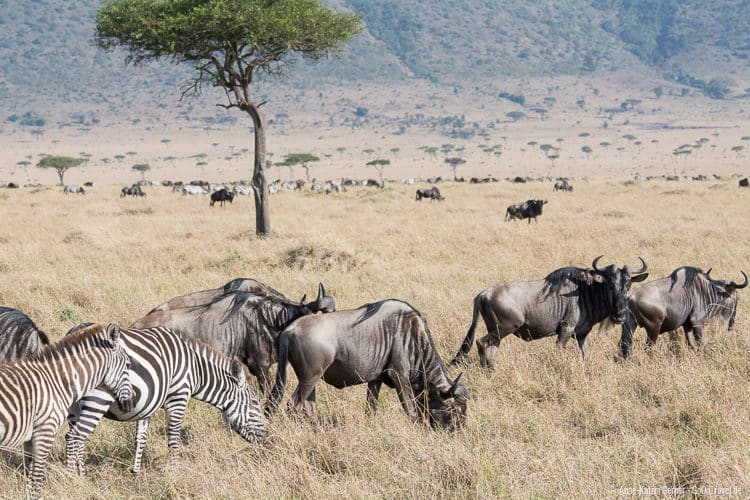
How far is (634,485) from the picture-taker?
4.53 metres

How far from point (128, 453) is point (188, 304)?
1.90 metres

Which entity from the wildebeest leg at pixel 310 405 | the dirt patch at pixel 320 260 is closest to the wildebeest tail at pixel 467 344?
the wildebeest leg at pixel 310 405

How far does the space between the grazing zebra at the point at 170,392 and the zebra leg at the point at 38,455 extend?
0.32 meters

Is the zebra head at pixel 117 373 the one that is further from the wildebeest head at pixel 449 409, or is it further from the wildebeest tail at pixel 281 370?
the wildebeest head at pixel 449 409

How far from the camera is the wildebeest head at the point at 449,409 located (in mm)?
5617

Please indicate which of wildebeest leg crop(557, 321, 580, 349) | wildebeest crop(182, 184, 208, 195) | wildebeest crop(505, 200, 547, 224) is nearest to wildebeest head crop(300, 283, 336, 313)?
wildebeest leg crop(557, 321, 580, 349)

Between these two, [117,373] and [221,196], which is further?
[221,196]

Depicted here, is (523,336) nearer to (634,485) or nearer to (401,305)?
(401,305)

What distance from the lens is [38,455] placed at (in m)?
4.46

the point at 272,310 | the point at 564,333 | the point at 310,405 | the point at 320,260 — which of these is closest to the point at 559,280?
the point at 564,333

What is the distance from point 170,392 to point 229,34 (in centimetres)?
1436

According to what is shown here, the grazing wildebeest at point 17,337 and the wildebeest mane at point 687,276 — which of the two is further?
the wildebeest mane at point 687,276

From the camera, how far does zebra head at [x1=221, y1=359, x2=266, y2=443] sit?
5.39 m

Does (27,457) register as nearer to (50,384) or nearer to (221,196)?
(50,384)
